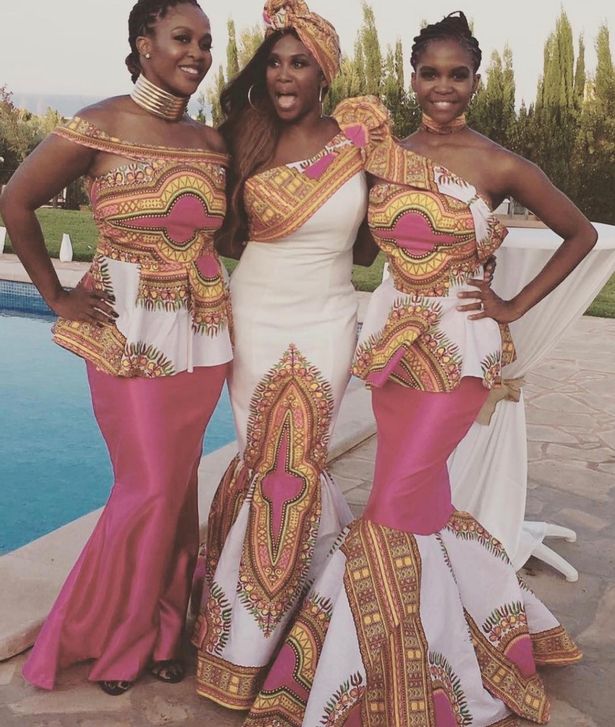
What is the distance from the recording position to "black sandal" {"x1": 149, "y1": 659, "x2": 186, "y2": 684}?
2.48 metres

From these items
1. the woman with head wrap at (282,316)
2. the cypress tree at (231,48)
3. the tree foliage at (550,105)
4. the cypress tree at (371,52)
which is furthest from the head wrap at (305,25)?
the cypress tree at (231,48)

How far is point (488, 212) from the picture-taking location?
2211mm

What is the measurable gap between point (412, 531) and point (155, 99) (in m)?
1.32

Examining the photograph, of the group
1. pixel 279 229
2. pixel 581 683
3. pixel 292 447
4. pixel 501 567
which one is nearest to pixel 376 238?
pixel 279 229

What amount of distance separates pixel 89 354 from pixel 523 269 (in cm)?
141

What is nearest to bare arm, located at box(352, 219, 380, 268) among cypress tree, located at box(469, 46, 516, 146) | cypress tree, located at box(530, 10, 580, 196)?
cypress tree, located at box(530, 10, 580, 196)

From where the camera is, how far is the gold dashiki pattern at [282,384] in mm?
2350

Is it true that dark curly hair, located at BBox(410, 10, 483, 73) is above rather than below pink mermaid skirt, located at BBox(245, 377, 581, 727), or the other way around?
above

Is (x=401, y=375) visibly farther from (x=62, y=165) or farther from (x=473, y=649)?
(x=62, y=165)

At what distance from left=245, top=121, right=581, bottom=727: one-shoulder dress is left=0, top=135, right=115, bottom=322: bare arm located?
0.74 meters

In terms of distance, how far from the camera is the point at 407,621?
7.29 ft

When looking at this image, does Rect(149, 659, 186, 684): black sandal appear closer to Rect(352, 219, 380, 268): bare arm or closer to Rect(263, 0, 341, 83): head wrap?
Rect(352, 219, 380, 268): bare arm

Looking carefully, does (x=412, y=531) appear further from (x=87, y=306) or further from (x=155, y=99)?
(x=155, y=99)

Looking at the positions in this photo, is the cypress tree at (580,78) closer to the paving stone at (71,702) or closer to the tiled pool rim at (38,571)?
the tiled pool rim at (38,571)
